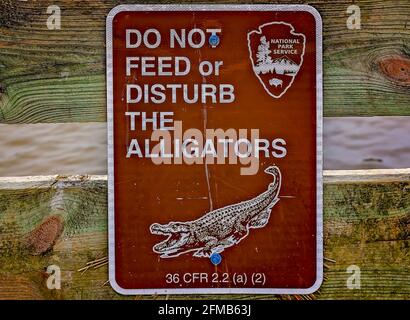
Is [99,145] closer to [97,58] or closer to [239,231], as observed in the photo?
[97,58]

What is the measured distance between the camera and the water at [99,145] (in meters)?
2.28

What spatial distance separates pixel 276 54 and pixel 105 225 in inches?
35.8

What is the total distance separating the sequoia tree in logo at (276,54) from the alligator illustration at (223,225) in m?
0.32

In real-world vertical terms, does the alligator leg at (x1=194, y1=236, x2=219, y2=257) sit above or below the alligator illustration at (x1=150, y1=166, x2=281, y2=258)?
below

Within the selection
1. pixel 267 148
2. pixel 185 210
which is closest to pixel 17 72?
pixel 185 210

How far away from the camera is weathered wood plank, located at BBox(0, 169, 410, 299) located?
2.28 metres

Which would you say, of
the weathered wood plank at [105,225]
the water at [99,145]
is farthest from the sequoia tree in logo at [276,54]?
the weathered wood plank at [105,225]

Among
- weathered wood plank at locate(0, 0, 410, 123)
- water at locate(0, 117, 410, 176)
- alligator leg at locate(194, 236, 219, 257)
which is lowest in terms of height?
alligator leg at locate(194, 236, 219, 257)

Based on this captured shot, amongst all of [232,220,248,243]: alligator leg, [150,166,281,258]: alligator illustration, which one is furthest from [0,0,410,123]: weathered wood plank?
[232,220,248,243]: alligator leg

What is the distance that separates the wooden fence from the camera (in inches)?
88.5

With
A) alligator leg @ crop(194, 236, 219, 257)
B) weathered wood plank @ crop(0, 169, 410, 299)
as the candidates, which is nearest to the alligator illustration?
alligator leg @ crop(194, 236, 219, 257)

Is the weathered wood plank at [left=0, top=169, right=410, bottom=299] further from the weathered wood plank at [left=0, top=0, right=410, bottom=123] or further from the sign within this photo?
the weathered wood plank at [left=0, top=0, right=410, bottom=123]

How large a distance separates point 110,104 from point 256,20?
0.62 meters

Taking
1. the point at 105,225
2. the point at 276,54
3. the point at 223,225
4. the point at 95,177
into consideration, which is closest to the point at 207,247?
the point at 223,225
